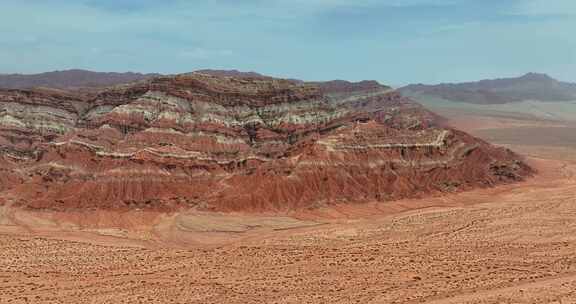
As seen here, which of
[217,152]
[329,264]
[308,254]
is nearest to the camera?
[329,264]

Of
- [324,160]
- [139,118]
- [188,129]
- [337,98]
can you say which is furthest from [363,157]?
[337,98]

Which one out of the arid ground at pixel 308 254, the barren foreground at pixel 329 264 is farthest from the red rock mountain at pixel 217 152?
the barren foreground at pixel 329 264

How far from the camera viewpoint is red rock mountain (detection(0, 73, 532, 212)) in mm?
54000

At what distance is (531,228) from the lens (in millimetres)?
43719

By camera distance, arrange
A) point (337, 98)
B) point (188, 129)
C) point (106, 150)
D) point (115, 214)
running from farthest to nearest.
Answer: point (337, 98) < point (188, 129) < point (106, 150) < point (115, 214)

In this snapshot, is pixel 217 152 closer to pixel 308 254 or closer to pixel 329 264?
pixel 308 254

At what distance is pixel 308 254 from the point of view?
37.2 m

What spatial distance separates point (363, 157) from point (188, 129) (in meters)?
19.4

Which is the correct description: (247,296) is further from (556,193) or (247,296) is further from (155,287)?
(556,193)

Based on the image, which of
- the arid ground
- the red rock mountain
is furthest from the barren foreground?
the red rock mountain

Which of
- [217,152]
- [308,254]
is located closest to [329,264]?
[308,254]

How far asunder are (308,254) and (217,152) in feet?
81.9

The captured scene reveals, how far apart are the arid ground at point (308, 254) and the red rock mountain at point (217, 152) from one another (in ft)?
10.1

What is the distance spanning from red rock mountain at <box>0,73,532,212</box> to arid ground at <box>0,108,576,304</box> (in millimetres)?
3076
